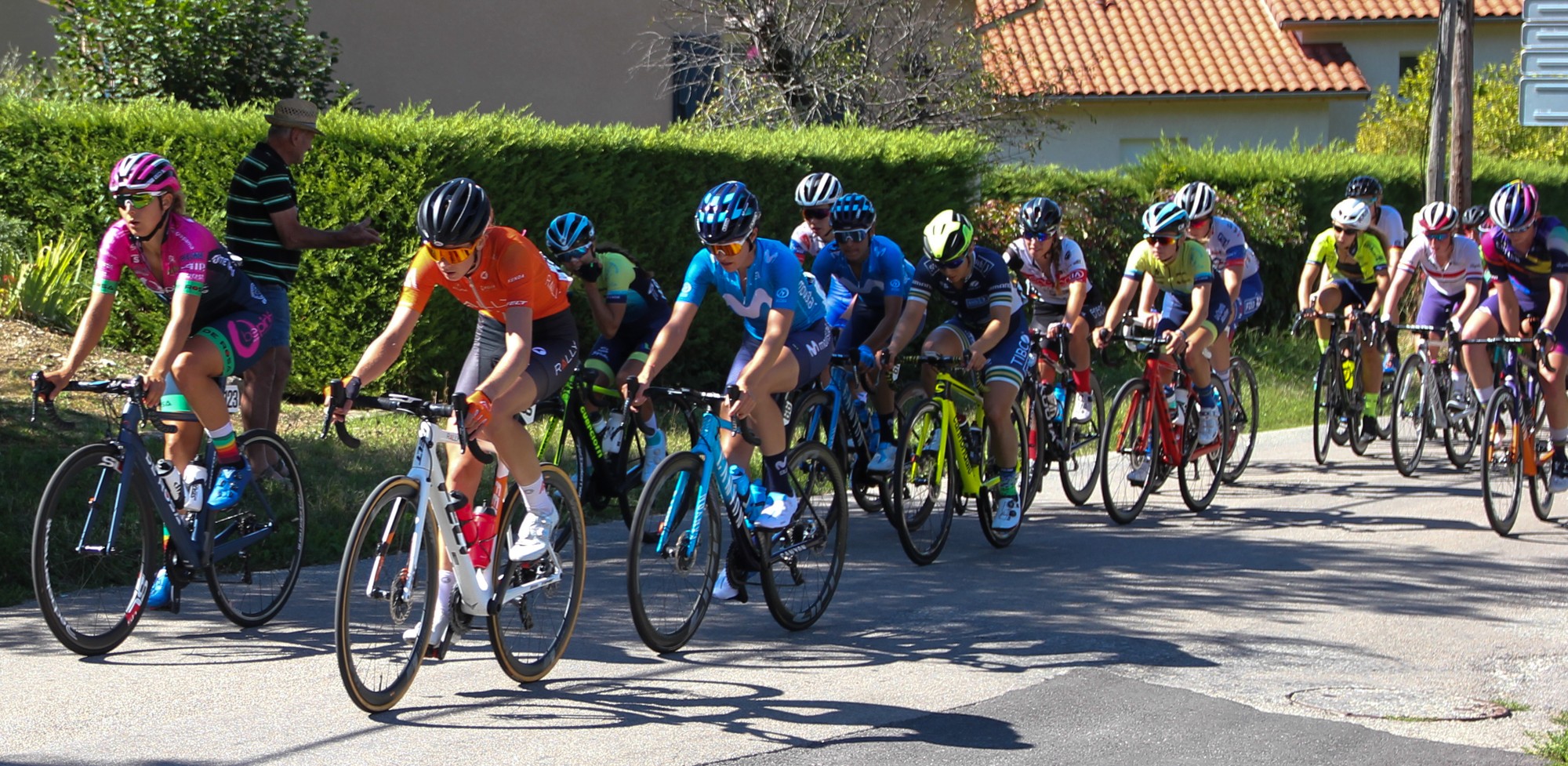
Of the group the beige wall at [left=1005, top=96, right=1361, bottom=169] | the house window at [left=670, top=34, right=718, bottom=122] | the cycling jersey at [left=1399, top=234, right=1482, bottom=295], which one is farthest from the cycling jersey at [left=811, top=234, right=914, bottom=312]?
the beige wall at [left=1005, top=96, right=1361, bottom=169]

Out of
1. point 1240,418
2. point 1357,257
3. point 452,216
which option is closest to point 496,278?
point 452,216

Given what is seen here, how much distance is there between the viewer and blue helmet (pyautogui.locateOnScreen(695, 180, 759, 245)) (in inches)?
263

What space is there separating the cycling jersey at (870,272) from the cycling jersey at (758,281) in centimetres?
223

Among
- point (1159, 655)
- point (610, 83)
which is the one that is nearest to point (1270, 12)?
point (610, 83)

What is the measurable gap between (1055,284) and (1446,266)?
3488 millimetres

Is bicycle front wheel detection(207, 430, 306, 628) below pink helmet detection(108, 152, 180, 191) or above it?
below

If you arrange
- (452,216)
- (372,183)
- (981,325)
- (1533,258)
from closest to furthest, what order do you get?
(452,216)
(981,325)
(1533,258)
(372,183)

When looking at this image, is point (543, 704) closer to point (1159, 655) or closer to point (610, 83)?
point (1159, 655)

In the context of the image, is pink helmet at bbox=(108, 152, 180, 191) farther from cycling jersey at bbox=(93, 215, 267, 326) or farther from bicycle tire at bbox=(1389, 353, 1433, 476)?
bicycle tire at bbox=(1389, 353, 1433, 476)

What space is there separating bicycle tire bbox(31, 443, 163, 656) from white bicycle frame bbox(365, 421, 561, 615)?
1442mm

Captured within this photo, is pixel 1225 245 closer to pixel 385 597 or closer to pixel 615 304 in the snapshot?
pixel 615 304

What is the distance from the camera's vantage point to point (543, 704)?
5.79 metres

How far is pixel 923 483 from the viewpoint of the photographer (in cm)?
835

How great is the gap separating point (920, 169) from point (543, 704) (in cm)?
1101
